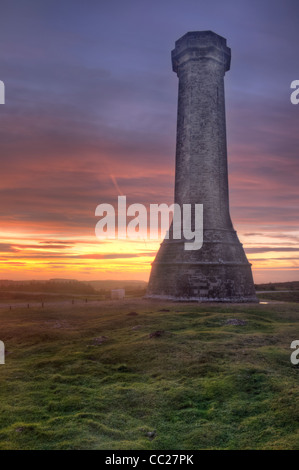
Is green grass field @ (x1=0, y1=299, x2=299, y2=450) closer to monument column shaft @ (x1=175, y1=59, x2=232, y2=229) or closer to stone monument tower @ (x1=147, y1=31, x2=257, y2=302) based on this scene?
stone monument tower @ (x1=147, y1=31, x2=257, y2=302)

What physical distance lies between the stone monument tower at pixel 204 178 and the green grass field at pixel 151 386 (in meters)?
9.22

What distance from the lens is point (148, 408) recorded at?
9.64 meters

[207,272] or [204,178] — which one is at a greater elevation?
[204,178]

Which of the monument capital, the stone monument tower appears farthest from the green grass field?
the monument capital

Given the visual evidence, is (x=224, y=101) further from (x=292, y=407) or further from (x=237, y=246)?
(x=292, y=407)

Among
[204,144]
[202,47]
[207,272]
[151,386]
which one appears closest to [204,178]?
[204,144]

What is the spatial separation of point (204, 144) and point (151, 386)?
2245 cm

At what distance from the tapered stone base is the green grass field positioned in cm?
846

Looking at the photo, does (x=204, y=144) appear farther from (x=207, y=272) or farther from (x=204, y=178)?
(x=207, y=272)

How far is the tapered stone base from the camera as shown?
2792 centimetres

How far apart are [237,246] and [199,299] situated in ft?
18.9

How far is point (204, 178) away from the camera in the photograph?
1169 inches

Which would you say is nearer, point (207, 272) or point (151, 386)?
point (151, 386)

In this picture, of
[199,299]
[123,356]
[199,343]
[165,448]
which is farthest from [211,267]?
[165,448]
